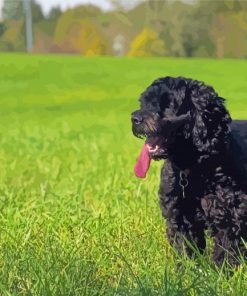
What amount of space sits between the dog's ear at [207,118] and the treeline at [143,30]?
63.2m

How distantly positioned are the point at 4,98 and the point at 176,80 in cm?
2854

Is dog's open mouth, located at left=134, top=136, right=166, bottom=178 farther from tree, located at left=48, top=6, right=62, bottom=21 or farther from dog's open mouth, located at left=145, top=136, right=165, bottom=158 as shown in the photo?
tree, located at left=48, top=6, right=62, bottom=21

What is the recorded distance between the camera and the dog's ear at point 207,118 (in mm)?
5230

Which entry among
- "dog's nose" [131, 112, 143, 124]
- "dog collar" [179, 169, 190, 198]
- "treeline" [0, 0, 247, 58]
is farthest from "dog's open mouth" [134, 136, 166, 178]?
"treeline" [0, 0, 247, 58]

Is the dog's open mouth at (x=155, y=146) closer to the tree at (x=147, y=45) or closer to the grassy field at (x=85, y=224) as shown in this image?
the grassy field at (x=85, y=224)

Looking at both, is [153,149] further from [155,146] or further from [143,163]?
[143,163]

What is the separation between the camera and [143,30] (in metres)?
76.1

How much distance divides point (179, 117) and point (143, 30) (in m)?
71.6

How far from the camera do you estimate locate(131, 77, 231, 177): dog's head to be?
5074 mm

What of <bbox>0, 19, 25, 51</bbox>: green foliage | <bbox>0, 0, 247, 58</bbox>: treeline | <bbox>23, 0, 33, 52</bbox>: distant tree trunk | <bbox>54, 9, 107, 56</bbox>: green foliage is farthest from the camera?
<bbox>0, 19, 25, 51</bbox>: green foliage

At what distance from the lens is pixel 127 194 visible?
22.9 ft

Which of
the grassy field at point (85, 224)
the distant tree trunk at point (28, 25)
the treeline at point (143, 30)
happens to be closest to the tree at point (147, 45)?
the treeline at point (143, 30)

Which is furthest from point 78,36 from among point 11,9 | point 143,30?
point 11,9

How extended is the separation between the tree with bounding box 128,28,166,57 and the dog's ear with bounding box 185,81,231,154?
67.5 meters
